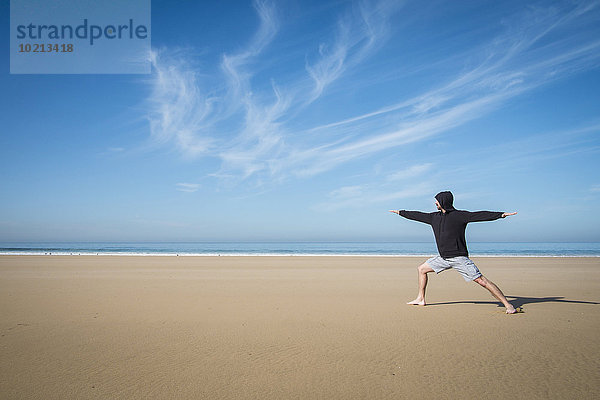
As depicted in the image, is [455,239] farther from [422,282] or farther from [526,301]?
[526,301]

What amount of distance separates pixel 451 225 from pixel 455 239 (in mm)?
237

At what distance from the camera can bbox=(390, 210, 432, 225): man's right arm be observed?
6232mm

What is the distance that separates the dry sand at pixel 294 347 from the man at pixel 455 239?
1.77 ft

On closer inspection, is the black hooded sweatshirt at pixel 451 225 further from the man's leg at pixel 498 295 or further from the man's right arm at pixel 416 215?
the man's leg at pixel 498 295

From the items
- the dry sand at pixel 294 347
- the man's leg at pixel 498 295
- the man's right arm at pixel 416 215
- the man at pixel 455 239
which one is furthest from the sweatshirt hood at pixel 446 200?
the dry sand at pixel 294 347

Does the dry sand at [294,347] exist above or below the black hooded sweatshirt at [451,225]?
below

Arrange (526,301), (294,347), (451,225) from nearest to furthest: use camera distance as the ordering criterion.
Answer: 1. (294,347)
2. (451,225)
3. (526,301)

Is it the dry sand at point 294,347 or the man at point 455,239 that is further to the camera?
the man at point 455,239

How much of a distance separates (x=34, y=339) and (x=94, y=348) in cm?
97

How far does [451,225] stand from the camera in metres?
5.87

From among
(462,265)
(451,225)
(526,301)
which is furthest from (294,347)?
(526,301)

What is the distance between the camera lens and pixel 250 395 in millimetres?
2844

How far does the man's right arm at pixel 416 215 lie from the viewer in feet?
20.4

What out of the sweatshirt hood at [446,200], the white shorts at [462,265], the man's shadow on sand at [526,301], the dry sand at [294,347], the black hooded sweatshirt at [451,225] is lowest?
the man's shadow on sand at [526,301]
